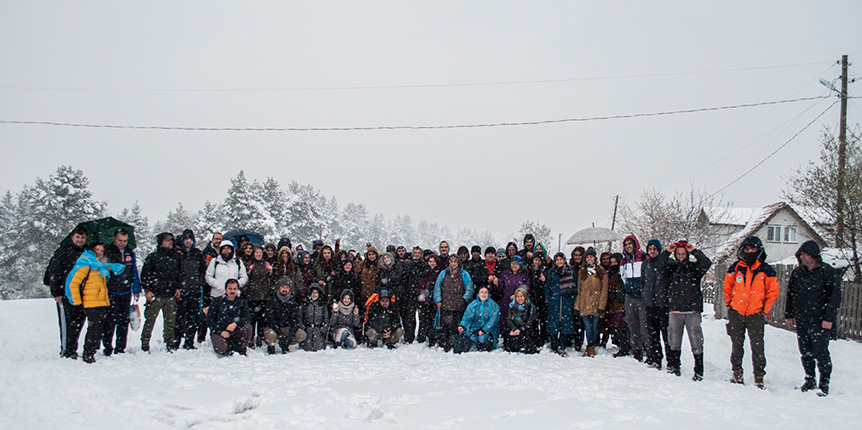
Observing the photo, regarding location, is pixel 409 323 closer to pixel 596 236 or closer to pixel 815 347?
pixel 815 347

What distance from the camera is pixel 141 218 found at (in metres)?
58.9

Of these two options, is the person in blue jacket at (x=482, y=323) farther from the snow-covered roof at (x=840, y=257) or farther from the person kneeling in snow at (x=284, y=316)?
the snow-covered roof at (x=840, y=257)

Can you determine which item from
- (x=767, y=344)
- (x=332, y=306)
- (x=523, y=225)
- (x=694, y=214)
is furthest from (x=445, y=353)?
(x=523, y=225)

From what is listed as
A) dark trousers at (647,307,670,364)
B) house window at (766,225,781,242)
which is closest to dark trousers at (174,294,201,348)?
dark trousers at (647,307,670,364)

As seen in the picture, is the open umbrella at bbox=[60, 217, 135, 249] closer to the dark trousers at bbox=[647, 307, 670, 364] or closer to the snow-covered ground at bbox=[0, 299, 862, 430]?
the snow-covered ground at bbox=[0, 299, 862, 430]

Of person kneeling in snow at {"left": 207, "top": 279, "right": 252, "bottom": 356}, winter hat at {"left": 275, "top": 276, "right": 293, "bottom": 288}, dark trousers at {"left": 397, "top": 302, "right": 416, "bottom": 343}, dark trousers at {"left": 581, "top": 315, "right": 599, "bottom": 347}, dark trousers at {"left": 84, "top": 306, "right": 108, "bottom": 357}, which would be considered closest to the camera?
dark trousers at {"left": 84, "top": 306, "right": 108, "bottom": 357}

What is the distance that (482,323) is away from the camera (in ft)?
28.4

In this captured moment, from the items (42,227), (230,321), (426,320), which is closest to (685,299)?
(426,320)

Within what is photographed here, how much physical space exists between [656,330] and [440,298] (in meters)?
3.78

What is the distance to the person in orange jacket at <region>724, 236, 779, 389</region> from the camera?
5996 mm

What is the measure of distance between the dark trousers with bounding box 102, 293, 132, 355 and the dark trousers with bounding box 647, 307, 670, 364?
26.1 feet

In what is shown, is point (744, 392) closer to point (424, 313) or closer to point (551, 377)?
point (551, 377)

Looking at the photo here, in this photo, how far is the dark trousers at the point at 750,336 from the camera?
601 cm

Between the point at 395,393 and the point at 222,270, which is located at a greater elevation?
the point at 222,270
